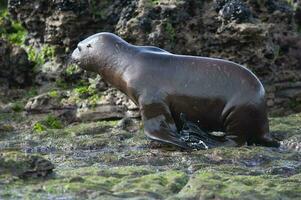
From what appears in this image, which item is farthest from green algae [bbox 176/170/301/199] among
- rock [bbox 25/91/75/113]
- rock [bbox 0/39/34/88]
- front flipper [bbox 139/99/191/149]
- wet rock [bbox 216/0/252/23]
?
rock [bbox 0/39/34/88]

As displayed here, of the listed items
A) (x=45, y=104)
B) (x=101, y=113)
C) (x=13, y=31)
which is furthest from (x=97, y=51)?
(x=13, y=31)

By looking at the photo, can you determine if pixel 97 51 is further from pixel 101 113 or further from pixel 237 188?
pixel 237 188

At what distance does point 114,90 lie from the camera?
38.2ft

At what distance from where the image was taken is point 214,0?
40.6 ft

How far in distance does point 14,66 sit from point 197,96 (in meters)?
5.14

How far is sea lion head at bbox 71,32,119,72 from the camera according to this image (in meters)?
9.34

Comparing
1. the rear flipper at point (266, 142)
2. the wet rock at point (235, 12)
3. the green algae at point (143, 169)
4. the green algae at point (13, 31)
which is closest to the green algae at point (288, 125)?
the green algae at point (143, 169)

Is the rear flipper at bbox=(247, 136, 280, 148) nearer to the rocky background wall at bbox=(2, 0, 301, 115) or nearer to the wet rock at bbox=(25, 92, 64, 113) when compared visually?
the rocky background wall at bbox=(2, 0, 301, 115)

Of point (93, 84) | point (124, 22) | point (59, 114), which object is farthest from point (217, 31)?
point (59, 114)

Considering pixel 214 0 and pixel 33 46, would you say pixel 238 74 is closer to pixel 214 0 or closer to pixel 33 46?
pixel 214 0

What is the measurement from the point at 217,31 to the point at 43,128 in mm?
3572

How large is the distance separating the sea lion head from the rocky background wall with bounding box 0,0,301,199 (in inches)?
39.3

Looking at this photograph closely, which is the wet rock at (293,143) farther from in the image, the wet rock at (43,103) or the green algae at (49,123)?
the wet rock at (43,103)

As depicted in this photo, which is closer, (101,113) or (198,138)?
(198,138)
